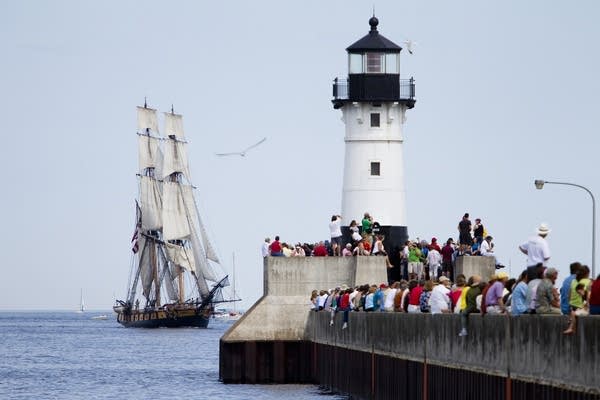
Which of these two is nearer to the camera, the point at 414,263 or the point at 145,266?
the point at 414,263

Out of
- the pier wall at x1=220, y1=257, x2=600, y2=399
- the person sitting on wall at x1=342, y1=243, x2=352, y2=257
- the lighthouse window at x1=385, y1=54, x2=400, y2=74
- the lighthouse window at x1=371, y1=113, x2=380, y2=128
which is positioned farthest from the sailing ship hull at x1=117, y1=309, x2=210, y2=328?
the person sitting on wall at x1=342, y1=243, x2=352, y2=257

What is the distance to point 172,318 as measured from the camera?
162 m

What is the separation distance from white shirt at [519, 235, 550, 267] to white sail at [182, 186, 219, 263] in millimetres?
136927

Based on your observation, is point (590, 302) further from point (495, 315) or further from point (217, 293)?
point (217, 293)

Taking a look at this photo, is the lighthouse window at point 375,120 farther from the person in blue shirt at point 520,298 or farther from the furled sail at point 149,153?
the furled sail at point 149,153

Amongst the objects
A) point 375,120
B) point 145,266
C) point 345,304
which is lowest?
point 345,304

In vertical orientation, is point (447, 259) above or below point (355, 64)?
below

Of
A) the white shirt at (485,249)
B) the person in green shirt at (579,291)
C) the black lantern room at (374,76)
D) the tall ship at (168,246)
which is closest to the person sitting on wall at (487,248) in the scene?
the white shirt at (485,249)

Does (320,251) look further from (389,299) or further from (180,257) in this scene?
(180,257)

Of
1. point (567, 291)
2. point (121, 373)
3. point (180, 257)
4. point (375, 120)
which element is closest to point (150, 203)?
point (180, 257)

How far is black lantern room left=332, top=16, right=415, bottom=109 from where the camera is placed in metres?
59.5

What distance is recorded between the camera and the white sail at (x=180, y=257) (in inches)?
6437

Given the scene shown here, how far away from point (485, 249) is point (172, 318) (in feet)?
378

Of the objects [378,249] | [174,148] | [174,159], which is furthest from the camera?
[174,148]
